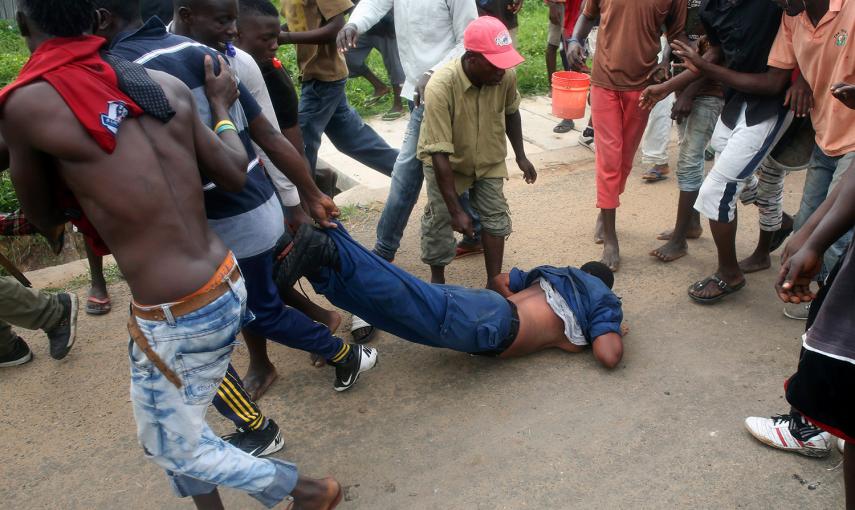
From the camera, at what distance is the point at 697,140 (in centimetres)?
416

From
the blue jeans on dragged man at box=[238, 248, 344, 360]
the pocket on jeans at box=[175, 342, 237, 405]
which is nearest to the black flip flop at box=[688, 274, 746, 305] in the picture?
the blue jeans on dragged man at box=[238, 248, 344, 360]

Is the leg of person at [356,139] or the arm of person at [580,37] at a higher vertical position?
the arm of person at [580,37]

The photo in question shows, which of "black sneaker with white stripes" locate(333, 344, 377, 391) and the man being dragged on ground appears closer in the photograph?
the man being dragged on ground

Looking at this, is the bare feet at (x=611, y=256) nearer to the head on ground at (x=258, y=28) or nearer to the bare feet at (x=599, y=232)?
the bare feet at (x=599, y=232)

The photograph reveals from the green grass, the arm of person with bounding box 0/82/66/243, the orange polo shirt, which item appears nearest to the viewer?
the arm of person with bounding box 0/82/66/243

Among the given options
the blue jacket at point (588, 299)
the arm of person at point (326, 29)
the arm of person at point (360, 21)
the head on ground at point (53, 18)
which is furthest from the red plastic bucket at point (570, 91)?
the head on ground at point (53, 18)

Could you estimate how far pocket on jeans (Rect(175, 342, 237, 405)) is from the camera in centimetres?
209

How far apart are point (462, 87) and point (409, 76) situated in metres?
0.85

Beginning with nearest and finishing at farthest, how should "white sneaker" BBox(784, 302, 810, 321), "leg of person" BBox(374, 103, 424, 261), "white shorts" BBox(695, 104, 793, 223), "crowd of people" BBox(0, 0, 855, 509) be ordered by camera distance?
"crowd of people" BBox(0, 0, 855, 509)
"white shorts" BBox(695, 104, 793, 223)
"white sneaker" BBox(784, 302, 810, 321)
"leg of person" BBox(374, 103, 424, 261)

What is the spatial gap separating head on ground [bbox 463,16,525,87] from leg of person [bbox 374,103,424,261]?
61cm

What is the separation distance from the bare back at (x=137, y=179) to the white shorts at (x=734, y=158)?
2603 millimetres

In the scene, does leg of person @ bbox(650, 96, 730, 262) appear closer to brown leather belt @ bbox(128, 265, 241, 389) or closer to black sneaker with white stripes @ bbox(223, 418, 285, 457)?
black sneaker with white stripes @ bbox(223, 418, 285, 457)

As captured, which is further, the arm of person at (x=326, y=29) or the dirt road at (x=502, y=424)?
the arm of person at (x=326, y=29)

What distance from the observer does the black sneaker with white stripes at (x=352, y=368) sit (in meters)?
3.23
